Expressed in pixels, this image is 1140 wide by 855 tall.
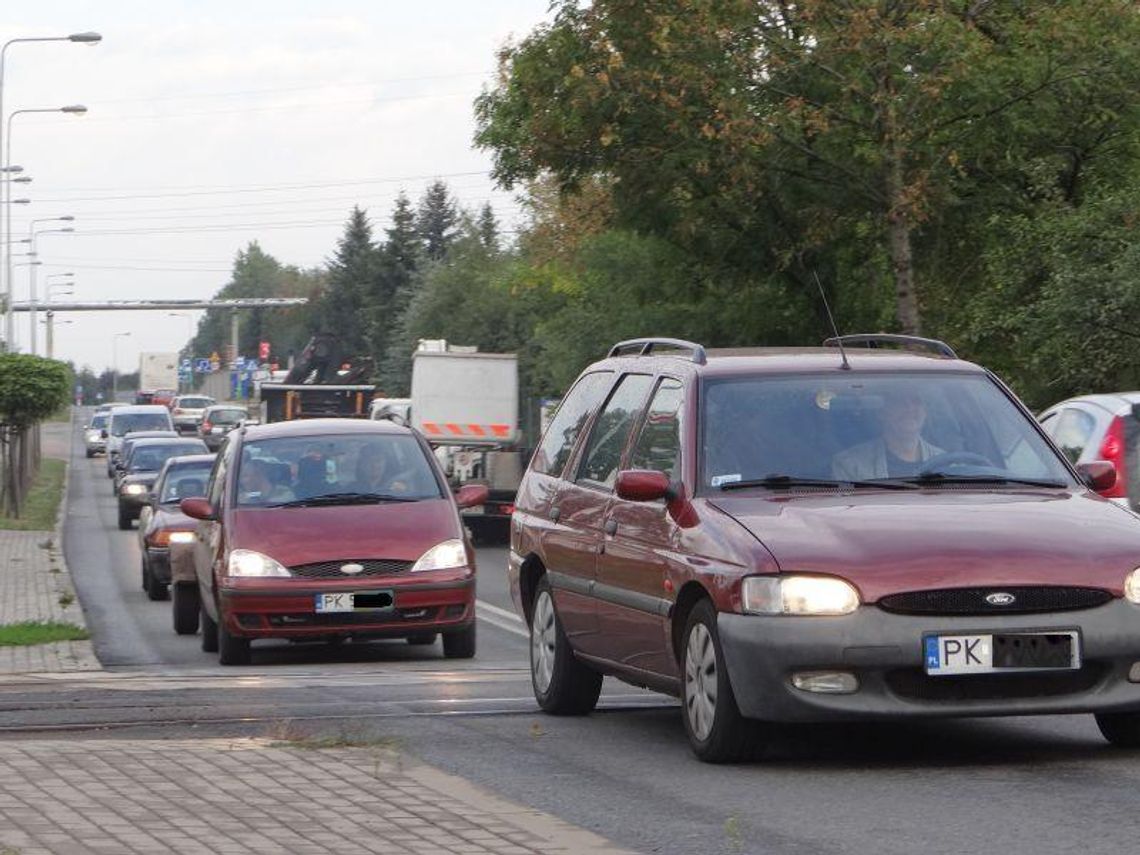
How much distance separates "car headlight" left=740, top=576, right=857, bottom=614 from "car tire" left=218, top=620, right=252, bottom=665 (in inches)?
317

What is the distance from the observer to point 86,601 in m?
25.7

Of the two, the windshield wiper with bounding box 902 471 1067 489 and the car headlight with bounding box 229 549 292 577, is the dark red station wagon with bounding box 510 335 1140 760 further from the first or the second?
the car headlight with bounding box 229 549 292 577

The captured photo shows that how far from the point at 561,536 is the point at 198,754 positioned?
2460mm

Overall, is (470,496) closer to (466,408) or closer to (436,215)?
(466,408)

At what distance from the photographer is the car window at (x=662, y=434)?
9828 millimetres

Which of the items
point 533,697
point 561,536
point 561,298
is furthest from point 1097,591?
point 561,298

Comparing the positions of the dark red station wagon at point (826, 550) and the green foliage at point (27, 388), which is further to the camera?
the green foliage at point (27, 388)

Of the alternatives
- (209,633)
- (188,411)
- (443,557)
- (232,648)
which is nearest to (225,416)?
(188,411)

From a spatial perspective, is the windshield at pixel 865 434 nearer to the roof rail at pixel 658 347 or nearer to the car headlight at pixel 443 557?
the roof rail at pixel 658 347

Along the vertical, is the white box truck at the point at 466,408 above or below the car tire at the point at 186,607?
above

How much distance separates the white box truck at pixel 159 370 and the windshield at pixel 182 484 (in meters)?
104

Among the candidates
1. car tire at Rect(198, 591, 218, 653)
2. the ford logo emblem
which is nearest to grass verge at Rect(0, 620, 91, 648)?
car tire at Rect(198, 591, 218, 653)

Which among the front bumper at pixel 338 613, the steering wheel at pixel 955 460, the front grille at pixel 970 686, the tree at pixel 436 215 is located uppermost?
the tree at pixel 436 215

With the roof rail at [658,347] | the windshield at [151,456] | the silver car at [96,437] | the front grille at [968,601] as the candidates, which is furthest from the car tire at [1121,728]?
the silver car at [96,437]
